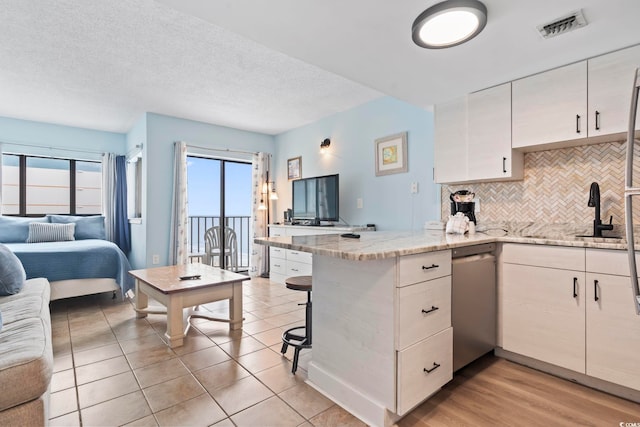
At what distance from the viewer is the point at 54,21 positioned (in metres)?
2.28

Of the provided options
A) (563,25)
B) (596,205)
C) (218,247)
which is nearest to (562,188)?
(596,205)

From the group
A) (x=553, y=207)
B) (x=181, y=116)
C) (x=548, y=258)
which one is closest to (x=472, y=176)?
(x=553, y=207)

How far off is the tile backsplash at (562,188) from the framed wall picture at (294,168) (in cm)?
295

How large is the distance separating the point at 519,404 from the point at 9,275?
10.5ft

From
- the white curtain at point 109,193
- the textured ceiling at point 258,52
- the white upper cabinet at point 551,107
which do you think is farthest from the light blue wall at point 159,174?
the white upper cabinet at point 551,107

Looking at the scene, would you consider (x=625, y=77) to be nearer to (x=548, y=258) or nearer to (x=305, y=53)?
(x=548, y=258)

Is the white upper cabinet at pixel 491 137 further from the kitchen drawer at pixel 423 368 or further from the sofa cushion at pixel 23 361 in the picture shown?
the sofa cushion at pixel 23 361

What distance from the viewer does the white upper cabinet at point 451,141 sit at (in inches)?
103

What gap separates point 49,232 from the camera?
4.29 m

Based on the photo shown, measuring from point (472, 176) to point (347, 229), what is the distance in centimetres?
157

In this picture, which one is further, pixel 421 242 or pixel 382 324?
pixel 421 242

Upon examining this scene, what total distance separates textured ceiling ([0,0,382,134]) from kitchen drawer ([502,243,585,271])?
229cm

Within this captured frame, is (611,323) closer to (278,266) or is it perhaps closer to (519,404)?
(519,404)

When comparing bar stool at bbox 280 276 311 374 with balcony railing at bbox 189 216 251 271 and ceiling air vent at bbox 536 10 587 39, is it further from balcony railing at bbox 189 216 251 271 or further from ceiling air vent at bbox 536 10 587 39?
balcony railing at bbox 189 216 251 271
